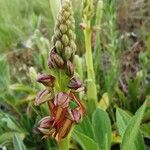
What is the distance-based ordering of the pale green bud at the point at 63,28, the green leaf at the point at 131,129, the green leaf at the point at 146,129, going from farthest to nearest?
the green leaf at the point at 146,129 → the green leaf at the point at 131,129 → the pale green bud at the point at 63,28

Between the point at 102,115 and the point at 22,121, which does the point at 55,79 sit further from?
the point at 22,121

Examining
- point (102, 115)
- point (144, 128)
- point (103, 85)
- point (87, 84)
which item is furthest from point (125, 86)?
point (102, 115)

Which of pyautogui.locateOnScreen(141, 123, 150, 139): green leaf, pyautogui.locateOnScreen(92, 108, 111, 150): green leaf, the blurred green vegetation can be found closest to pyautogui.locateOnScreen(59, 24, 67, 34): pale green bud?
the blurred green vegetation

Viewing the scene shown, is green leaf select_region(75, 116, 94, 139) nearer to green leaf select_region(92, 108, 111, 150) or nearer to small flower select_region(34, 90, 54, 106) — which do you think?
green leaf select_region(92, 108, 111, 150)

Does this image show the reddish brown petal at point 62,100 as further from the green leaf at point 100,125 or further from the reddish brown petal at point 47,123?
the green leaf at point 100,125

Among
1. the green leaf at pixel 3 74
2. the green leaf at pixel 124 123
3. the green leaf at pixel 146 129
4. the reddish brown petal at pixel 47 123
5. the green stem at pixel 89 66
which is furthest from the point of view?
the green leaf at pixel 3 74

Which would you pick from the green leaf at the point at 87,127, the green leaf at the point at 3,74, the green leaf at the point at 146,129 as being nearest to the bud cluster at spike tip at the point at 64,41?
the green leaf at the point at 87,127

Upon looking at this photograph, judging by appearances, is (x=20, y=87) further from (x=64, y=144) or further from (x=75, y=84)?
(x=75, y=84)

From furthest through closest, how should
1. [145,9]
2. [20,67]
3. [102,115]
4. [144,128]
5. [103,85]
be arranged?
1. [145,9]
2. [20,67]
3. [103,85]
4. [144,128]
5. [102,115]
